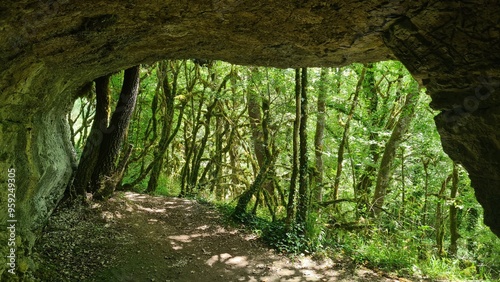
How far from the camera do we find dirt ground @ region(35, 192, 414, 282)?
215 inches

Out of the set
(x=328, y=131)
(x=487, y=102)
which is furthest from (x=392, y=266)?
(x=328, y=131)

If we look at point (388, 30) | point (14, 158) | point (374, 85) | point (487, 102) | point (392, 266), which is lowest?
point (392, 266)

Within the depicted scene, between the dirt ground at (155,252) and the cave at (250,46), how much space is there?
856mm

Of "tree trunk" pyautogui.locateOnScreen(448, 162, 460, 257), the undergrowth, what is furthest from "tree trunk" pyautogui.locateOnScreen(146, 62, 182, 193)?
"tree trunk" pyautogui.locateOnScreen(448, 162, 460, 257)

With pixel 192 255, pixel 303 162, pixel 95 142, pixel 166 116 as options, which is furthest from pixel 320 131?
pixel 95 142

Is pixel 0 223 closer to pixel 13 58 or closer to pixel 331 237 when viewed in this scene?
pixel 13 58

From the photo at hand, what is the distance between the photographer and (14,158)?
417 cm

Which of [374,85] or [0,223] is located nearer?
[0,223]

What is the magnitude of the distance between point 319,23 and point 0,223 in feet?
14.1

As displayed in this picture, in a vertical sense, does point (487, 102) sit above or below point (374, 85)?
below

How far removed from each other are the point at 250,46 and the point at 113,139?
14.4 ft

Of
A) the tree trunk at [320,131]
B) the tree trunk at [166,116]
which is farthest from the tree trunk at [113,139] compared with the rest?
the tree trunk at [320,131]

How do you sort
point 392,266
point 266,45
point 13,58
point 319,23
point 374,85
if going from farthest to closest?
1. point 374,85
2. point 392,266
3. point 266,45
4. point 319,23
5. point 13,58

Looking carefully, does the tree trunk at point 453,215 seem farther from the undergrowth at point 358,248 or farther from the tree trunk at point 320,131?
the tree trunk at point 320,131
